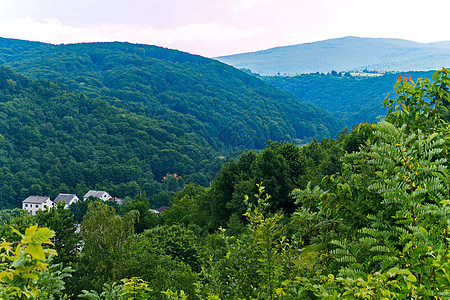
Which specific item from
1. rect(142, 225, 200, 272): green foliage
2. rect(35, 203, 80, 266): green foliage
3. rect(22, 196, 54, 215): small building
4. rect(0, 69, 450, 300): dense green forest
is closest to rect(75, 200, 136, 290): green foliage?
rect(35, 203, 80, 266): green foliage

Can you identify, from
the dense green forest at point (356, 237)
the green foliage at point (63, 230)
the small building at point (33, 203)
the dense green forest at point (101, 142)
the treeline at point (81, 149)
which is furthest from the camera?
the dense green forest at point (101, 142)

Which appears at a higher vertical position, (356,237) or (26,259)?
(26,259)

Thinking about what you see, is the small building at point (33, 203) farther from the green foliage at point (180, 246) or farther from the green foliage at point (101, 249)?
the green foliage at point (101, 249)

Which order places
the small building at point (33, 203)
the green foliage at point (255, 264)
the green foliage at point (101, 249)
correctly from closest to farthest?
the green foliage at point (255, 264)
the green foliage at point (101, 249)
the small building at point (33, 203)

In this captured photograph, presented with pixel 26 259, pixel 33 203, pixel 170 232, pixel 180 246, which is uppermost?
pixel 26 259

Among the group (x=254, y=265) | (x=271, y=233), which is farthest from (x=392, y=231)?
(x=254, y=265)

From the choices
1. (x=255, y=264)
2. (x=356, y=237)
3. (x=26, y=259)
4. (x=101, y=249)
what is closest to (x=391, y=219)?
(x=356, y=237)

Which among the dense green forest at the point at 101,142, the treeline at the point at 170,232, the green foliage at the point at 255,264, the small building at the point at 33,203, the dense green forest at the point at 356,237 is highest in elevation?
the dense green forest at the point at 356,237

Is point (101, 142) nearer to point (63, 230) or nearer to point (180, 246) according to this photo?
point (180, 246)

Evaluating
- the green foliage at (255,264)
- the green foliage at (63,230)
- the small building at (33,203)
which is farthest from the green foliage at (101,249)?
the small building at (33,203)

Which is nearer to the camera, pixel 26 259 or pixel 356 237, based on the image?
pixel 26 259

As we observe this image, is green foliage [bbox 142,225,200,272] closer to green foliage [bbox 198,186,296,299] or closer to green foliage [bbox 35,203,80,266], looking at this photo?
green foliage [bbox 35,203,80,266]

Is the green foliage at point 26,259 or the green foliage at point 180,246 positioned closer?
the green foliage at point 26,259

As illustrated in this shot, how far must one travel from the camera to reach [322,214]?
138 inches
